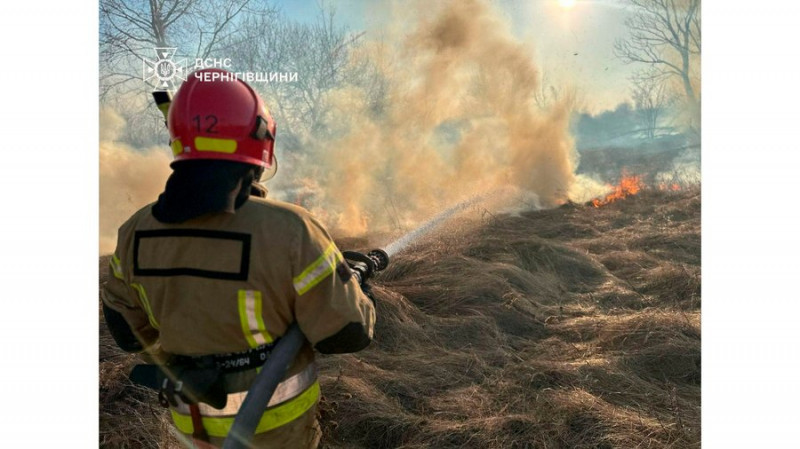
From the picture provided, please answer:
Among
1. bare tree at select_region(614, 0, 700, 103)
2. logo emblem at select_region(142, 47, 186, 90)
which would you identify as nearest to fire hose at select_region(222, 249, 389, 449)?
logo emblem at select_region(142, 47, 186, 90)

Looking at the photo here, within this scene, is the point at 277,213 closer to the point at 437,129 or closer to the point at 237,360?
the point at 237,360

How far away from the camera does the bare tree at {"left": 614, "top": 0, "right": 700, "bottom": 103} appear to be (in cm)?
531

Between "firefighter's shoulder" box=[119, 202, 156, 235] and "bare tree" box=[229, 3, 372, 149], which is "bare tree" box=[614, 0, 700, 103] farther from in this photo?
"firefighter's shoulder" box=[119, 202, 156, 235]

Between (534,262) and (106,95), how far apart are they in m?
4.34

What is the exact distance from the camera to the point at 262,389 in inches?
76.0

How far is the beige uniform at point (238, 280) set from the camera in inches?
72.3

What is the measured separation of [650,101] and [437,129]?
234 centimetres

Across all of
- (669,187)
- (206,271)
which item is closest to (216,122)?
(206,271)

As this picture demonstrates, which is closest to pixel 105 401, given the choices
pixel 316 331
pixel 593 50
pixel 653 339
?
pixel 316 331

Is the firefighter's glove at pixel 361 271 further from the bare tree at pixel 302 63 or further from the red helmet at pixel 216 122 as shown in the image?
the bare tree at pixel 302 63

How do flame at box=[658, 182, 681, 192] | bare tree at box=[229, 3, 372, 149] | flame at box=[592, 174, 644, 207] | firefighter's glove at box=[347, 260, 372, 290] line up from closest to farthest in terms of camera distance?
firefighter's glove at box=[347, 260, 372, 290]
bare tree at box=[229, 3, 372, 149]
flame at box=[658, 182, 681, 192]
flame at box=[592, 174, 644, 207]

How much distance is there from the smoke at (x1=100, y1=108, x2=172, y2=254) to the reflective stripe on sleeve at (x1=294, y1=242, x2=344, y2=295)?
126 inches

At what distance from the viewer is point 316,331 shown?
75.9 inches

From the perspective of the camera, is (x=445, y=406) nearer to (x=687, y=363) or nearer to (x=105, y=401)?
(x=687, y=363)
